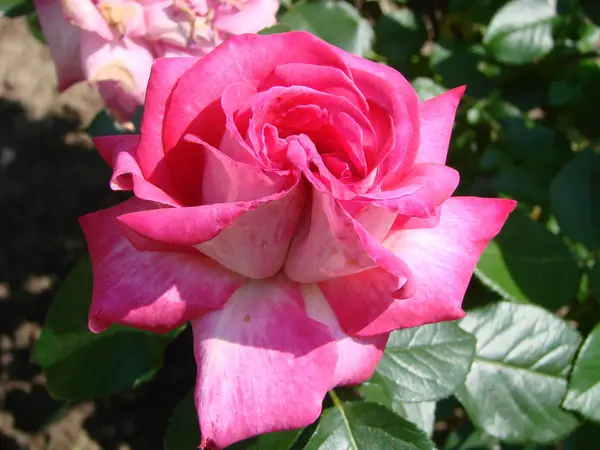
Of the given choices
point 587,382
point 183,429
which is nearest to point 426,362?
point 587,382

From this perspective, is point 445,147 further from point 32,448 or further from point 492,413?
point 32,448

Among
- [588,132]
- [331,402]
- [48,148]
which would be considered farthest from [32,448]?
[588,132]

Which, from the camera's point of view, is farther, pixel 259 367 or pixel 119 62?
pixel 119 62

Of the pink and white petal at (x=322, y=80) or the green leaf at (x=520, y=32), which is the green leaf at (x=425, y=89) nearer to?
the green leaf at (x=520, y=32)

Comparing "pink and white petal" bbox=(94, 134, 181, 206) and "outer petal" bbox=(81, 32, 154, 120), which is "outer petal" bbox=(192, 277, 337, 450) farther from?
"outer petal" bbox=(81, 32, 154, 120)

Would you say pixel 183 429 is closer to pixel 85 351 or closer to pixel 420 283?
pixel 85 351

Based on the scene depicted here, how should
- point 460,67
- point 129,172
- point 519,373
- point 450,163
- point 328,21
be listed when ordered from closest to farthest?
1. point 129,172
2. point 519,373
3. point 328,21
4. point 460,67
5. point 450,163
